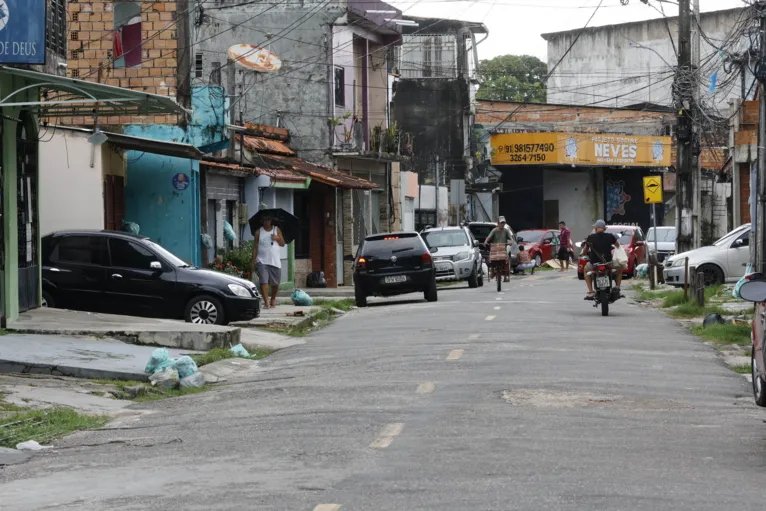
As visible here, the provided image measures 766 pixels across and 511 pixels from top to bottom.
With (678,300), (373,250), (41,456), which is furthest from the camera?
(373,250)

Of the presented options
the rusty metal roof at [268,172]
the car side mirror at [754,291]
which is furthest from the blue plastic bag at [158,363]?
the rusty metal roof at [268,172]

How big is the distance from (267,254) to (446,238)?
42.6ft

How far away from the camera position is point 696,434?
10.3 metres

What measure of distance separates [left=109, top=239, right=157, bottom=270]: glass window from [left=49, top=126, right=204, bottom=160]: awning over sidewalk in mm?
4079

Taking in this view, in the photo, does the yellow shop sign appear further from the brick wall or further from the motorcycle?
the motorcycle

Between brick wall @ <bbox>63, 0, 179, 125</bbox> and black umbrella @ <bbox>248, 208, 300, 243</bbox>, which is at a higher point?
brick wall @ <bbox>63, 0, 179, 125</bbox>

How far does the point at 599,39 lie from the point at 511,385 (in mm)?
63648

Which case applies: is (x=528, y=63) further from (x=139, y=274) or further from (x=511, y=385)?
(x=511, y=385)

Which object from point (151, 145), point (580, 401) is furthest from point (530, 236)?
point (580, 401)

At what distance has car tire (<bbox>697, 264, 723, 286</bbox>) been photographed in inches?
1254

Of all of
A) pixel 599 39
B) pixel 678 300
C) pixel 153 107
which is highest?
pixel 599 39

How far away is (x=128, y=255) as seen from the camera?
2138 centimetres

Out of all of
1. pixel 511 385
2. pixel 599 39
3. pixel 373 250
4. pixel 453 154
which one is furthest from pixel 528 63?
pixel 511 385

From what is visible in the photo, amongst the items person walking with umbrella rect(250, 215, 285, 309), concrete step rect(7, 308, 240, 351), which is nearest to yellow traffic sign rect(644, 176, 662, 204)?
person walking with umbrella rect(250, 215, 285, 309)
